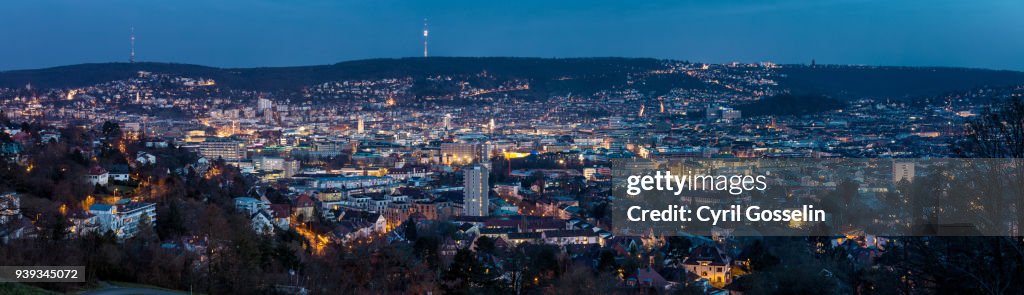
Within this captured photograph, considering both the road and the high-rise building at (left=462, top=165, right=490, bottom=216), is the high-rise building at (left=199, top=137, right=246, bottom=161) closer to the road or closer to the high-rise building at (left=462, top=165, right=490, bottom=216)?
the high-rise building at (left=462, top=165, right=490, bottom=216)

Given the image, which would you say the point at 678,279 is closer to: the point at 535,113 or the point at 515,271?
the point at 515,271

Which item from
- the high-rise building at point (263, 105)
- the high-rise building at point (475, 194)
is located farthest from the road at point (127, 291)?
the high-rise building at point (263, 105)

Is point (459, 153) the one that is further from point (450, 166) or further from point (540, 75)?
point (540, 75)

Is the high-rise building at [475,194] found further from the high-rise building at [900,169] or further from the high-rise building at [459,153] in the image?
the high-rise building at [459,153]

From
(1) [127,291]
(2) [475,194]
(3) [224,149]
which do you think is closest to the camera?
(1) [127,291]

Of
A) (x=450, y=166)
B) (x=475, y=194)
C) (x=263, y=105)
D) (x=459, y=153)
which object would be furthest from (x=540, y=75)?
(x=475, y=194)

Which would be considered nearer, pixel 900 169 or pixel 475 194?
pixel 900 169
